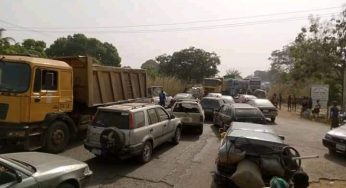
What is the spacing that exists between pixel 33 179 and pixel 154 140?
633 cm

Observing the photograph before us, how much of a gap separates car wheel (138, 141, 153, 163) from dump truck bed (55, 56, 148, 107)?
3845mm

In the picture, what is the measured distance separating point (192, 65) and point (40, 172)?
6902 cm

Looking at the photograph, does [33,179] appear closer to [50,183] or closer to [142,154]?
[50,183]

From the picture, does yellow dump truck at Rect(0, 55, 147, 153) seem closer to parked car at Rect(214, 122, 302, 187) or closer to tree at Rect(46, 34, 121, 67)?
parked car at Rect(214, 122, 302, 187)

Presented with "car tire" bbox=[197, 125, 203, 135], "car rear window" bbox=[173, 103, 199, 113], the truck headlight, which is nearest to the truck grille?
the truck headlight

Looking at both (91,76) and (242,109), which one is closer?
(91,76)

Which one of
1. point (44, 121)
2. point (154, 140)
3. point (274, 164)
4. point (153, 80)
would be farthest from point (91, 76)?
point (153, 80)

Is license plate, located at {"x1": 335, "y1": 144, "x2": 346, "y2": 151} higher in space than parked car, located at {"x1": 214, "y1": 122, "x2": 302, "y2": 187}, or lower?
lower

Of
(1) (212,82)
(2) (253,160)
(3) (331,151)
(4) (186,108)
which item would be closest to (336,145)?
(3) (331,151)

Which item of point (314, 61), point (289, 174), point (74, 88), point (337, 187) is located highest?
point (314, 61)

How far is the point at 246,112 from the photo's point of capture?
1759 centimetres

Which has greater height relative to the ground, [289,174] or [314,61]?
[314,61]

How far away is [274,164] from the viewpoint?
832cm

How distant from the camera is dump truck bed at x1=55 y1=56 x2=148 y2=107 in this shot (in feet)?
48.0
